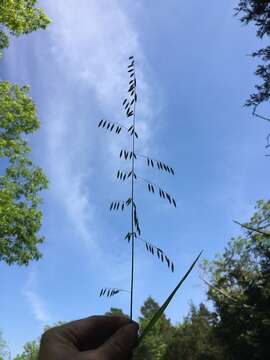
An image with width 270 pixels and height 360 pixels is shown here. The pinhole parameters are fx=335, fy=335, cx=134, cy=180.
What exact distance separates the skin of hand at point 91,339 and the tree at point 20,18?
15.7 meters

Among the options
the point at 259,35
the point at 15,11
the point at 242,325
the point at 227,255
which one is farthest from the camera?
the point at 227,255

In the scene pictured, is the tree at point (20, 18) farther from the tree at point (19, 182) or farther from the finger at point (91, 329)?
the finger at point (91, 329)

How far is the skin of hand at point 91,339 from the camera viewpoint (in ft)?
4.37

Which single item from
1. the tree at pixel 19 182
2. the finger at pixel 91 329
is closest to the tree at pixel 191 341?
the tree at pixel 19 182

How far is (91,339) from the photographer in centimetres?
155

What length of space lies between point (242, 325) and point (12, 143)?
20281 millimetres

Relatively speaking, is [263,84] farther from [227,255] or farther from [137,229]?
[227,255]

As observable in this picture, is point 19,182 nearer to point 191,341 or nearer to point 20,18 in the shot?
point 20,18

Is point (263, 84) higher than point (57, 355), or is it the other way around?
point (263, 84)

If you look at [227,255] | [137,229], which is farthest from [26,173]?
[227,255]

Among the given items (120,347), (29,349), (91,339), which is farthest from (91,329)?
(29,349)

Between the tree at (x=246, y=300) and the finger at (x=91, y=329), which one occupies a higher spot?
the tree at (x=246, y=300)

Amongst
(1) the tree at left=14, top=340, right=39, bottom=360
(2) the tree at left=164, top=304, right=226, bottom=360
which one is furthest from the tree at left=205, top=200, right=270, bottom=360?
(1) the tree at left=14, top=340, right=39, bottom=360

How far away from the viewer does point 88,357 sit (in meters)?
1.30
